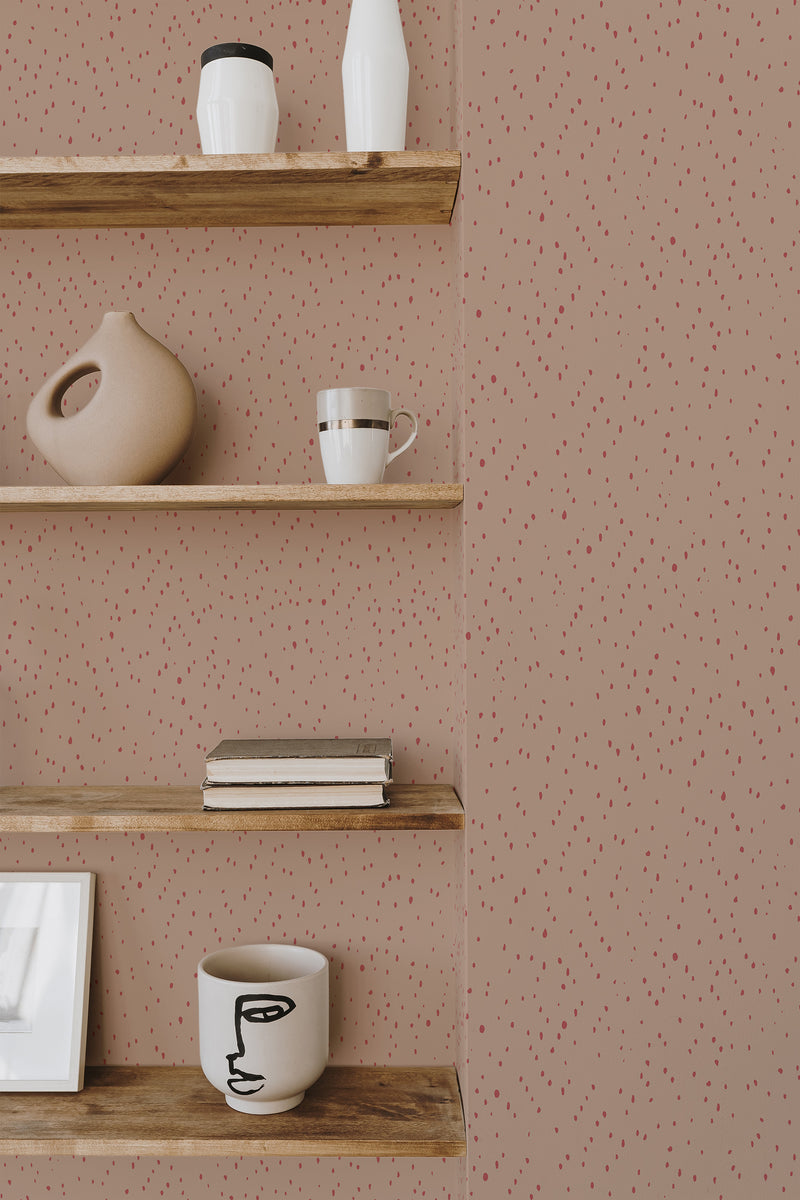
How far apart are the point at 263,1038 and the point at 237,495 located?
0.64m

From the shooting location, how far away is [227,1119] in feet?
3.75

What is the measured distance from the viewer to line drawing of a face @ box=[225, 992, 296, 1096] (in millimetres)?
1101

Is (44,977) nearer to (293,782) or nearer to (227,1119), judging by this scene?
(227,1119)

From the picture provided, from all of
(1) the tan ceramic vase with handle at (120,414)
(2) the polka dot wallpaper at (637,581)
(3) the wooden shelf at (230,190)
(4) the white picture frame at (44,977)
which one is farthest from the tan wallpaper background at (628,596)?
(4) the white picture frame at (44,977)

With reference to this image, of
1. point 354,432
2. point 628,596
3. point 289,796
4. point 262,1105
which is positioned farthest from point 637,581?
point 262,1105

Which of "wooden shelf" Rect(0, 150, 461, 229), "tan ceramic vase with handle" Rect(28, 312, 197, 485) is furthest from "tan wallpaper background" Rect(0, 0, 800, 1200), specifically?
"tan ceramic vase with handle" Rect(28, 312, 197, 485)

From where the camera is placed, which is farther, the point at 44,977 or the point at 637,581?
the point at 44,977

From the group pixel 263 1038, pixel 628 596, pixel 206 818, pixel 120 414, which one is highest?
pixel 120 414

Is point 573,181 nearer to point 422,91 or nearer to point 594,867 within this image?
point 422,91

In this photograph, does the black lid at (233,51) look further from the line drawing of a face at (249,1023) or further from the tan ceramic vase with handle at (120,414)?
the line drawing of a face at (249,1023)

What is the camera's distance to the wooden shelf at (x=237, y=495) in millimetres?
1099

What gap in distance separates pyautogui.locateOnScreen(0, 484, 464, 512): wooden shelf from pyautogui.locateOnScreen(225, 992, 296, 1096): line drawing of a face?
582mm

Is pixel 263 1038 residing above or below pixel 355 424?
below

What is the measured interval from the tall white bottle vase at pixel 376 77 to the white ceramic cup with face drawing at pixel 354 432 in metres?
0.31
